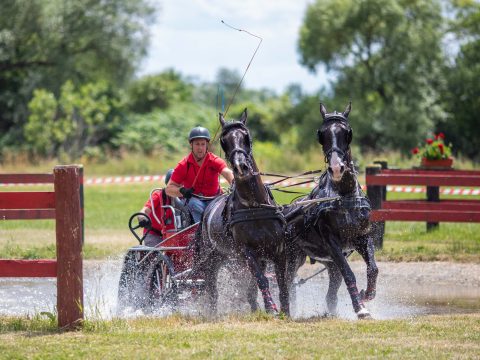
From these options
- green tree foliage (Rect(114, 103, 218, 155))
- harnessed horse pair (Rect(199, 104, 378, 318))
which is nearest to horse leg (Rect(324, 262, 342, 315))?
harnessed horse pair (Rect(199, 104, 378, 318))

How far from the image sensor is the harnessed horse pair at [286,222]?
9.48 meters

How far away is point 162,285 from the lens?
10.9 m

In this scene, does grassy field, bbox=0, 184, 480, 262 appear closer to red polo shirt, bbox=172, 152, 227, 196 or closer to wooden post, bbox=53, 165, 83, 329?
red polo shirt, bbox=172, 152, 227, 196

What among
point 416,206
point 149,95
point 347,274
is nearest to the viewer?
point 347,274

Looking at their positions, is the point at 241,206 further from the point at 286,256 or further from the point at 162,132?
the point at 162,132

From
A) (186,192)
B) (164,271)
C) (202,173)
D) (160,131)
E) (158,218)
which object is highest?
(160,131)

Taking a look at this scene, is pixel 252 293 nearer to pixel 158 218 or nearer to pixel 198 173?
pixel 198 173

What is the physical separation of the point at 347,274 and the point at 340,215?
0.57 metres

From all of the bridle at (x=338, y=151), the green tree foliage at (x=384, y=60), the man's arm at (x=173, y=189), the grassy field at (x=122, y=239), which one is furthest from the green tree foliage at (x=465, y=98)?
the bridle at (x=338, y=151)

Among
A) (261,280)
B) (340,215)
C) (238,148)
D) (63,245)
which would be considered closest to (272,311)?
(261,280)

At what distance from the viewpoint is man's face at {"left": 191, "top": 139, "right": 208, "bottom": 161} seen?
1084 cm

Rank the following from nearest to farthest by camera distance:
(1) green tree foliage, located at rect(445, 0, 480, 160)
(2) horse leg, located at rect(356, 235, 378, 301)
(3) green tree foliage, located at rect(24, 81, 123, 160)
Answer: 1. (2) horse leg, located at rect(356, 235, 378, 301)
2. (3) green tree foliage, located at rect(24, 81, 123, 160)
3. (1) green tree foliage, located at rect(445, 0, 480, 160)

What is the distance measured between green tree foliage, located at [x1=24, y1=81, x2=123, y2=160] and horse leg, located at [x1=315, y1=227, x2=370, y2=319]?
2936 centimetres

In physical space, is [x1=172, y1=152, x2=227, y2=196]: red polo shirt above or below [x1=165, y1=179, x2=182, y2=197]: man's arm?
above
